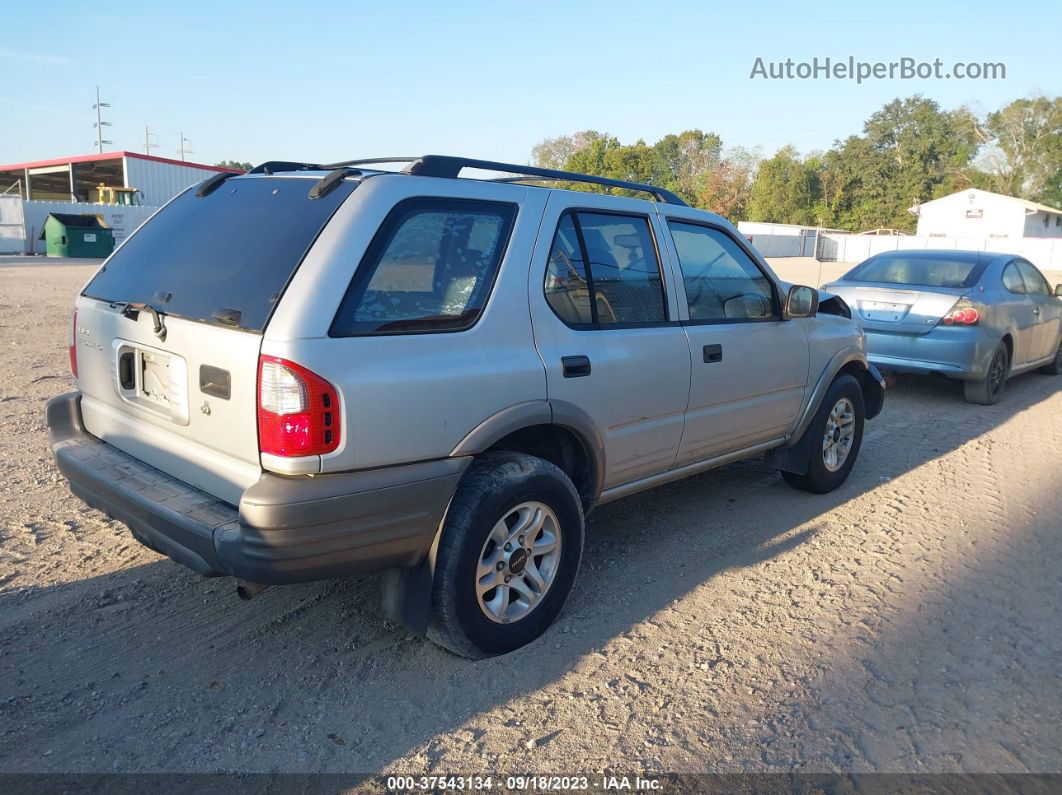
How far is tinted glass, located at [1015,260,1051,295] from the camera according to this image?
30.2 feet

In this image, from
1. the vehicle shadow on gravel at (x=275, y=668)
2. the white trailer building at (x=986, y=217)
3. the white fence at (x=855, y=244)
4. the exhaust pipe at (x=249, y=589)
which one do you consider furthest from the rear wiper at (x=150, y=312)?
the white trailer building at (x=986, y=217)

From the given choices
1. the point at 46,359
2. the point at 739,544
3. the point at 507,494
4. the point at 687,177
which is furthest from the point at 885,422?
Result: the point at 687,177

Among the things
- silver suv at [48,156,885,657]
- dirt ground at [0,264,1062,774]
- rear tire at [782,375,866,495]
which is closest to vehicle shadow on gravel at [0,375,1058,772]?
dirt ground at [0,264,1062,774]

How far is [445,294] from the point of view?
123 inches

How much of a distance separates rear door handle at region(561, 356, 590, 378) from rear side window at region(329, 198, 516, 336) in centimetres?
46

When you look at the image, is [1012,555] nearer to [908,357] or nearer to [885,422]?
[885,422]

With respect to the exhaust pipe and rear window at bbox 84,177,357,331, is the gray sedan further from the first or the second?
the exhaust pipe

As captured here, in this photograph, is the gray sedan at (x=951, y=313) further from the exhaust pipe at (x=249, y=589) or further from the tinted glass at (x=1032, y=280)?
the exhaust pipe at (x=249, y=589)

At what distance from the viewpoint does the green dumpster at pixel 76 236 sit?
31016 millimetres

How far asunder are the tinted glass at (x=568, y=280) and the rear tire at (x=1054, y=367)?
29.6 feet

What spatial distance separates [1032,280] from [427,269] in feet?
28.8

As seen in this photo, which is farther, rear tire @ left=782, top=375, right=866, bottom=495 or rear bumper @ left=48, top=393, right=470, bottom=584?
rear tire @ left=782, top=375, right=866, bottom=495

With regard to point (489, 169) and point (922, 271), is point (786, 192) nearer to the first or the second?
point (922, 271)

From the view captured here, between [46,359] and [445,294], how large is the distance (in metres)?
→ 7.17
